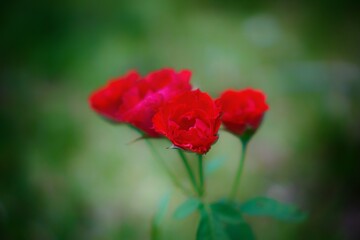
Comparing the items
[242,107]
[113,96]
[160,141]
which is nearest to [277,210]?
[242,107]

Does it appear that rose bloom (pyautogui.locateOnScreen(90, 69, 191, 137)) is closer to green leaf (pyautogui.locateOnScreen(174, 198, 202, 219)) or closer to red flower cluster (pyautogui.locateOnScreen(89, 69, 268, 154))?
red flower cluster (pyautogui.locateOnScreen(89, 69, 268, 154))

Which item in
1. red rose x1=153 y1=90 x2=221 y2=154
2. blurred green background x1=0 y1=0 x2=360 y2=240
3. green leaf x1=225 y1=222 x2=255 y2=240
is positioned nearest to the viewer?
red rose x1=153 y1=90 x2=221 y2=154

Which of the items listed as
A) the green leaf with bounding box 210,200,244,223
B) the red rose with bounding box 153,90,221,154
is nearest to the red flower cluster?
the red rose with bounding box 153,90,221,154

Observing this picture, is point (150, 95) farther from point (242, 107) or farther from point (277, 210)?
point (277, 210)

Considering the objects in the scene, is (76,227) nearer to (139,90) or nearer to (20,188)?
(20,188)

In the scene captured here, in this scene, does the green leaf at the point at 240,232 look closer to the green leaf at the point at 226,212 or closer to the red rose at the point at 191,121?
the green leaf at the point at 226,212
